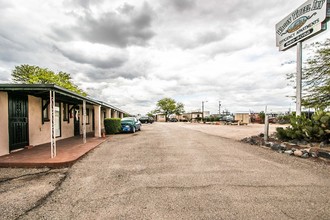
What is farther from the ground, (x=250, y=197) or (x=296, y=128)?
(x=296, y=128)

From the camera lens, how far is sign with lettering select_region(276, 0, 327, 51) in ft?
29.8

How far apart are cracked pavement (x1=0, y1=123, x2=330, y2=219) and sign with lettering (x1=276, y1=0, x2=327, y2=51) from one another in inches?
271

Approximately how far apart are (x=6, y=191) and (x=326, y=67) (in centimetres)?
1350

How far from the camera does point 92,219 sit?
9.56ft

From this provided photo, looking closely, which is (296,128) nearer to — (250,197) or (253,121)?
(250,197)

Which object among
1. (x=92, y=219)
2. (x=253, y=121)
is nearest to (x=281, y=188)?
(x=92, y=219)

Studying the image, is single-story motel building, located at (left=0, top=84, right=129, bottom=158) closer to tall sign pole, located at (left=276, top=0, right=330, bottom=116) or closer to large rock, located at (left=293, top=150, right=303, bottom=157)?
large rock, located at (left=293, top=150, right=303, bottom=157)

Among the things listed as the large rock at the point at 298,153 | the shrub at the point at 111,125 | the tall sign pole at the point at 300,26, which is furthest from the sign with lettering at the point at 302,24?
the shrub at the point at 111,125

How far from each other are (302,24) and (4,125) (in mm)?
14170

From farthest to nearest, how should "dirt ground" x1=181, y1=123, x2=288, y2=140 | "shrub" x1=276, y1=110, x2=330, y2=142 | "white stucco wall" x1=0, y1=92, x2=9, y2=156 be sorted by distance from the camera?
1. "dirt ground" x1=181, y1=123, x2=288, y2=140
2. "shrub" x1=276, y1=110, x2=330, y2=142
3. "white stucco wall" x1=0, y1=92, x2=9, y2=156

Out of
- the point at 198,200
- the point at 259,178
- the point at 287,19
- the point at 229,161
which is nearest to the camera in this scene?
the point at 198,200

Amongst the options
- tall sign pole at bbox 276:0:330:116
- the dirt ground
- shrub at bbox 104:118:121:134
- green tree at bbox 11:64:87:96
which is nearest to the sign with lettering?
tall sign pole at bbox 276:0:330:116

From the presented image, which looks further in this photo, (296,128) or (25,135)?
(296,128)

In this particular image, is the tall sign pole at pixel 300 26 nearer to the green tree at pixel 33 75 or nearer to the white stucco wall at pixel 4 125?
the white stucco wall at pixel 4 125
